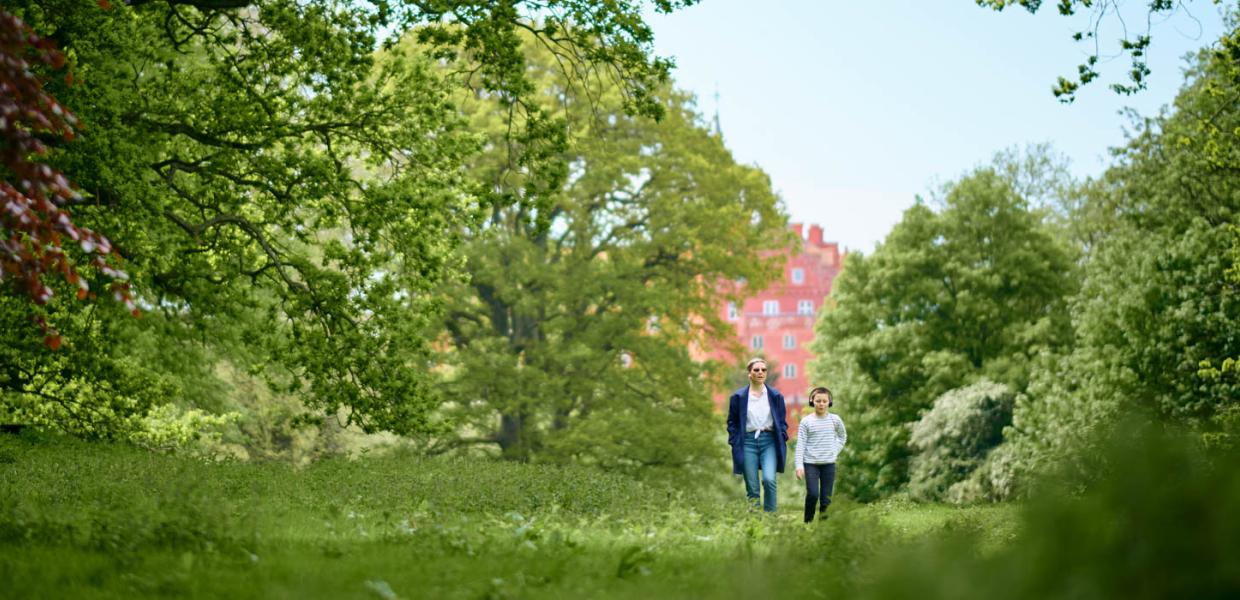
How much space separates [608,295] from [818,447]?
896 inches

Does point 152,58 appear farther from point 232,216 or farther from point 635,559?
point 635,559

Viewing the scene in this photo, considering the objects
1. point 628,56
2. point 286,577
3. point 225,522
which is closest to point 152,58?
point 628,56

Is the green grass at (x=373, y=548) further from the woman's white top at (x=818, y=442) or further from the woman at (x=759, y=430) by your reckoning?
the woman's white top at (x=818, y=442)

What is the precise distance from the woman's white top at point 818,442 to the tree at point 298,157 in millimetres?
4380

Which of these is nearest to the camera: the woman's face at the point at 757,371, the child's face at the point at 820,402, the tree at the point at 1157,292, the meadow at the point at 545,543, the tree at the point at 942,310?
the meadow at the point at 545,543

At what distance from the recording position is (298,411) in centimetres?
3553

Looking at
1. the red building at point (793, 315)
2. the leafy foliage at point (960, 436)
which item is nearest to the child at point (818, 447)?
the leafy foliage at point (960, 436)

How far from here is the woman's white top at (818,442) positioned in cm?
1487

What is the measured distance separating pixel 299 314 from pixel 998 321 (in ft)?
112

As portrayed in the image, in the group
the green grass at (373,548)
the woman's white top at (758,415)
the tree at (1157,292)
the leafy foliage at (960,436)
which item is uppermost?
the tree at (1157,292)

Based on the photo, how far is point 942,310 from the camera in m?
48.0

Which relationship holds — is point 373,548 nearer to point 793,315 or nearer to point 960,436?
point 960,436

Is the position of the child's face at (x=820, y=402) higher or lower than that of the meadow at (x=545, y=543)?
higher

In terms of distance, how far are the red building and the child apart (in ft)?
314
